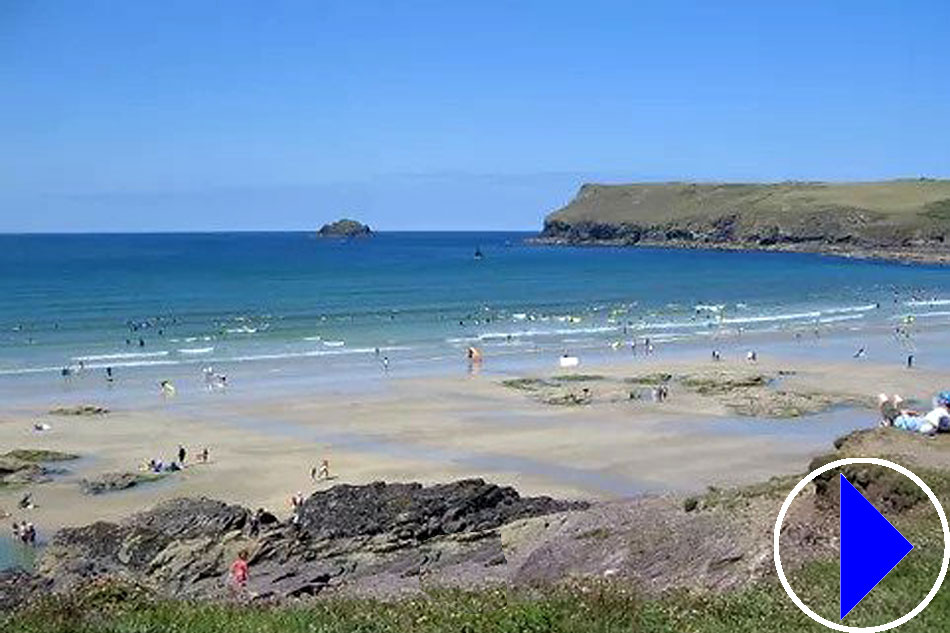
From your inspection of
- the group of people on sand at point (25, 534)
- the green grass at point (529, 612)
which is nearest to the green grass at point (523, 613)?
the green grass at point (529, 612)

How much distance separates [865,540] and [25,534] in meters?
23.8

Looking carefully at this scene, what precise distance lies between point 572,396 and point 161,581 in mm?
26198

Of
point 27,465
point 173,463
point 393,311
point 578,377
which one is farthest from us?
point 393,311

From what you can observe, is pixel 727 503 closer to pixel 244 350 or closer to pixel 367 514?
pixel 367 514

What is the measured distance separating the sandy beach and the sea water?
850 centimetres

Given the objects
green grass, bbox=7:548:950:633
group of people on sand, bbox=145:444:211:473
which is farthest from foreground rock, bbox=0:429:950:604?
group of people on sand, bbox=145:444:211:473

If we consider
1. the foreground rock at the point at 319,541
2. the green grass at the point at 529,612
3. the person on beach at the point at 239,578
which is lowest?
the foreground rock at the point at 319,541

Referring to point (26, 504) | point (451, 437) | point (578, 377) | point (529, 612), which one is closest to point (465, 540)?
point (529, 612)

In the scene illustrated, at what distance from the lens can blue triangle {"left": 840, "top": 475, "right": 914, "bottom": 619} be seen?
6.10m

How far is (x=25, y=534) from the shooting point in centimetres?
2630

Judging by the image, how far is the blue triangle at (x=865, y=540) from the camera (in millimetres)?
6098

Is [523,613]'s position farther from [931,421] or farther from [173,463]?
[173,463]

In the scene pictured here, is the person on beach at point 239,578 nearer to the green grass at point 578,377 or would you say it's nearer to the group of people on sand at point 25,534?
the group of people on sand at point 25,534

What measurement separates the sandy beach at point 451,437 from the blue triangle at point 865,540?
23.4m
